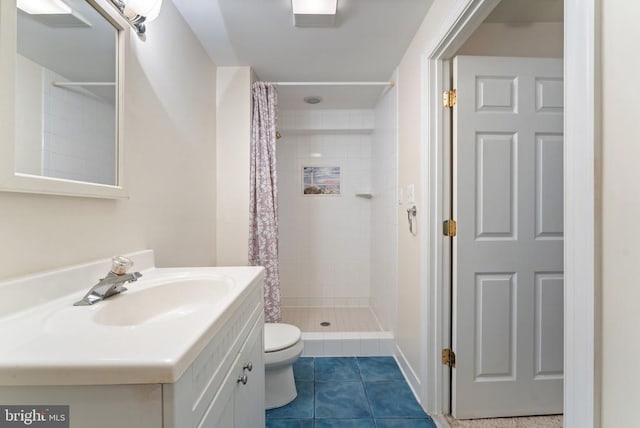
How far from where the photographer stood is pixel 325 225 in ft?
10.2

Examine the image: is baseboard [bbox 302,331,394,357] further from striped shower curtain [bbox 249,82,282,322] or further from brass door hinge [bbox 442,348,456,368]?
brass door hinge [bbox 442,348,456,368]

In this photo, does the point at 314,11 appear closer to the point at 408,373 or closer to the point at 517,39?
the point at 517,39

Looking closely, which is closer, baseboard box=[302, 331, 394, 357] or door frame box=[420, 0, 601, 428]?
door frame box=[420, 0, 601, 428]

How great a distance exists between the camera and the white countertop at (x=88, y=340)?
0.43 meters

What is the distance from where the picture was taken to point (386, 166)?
7.94 ft


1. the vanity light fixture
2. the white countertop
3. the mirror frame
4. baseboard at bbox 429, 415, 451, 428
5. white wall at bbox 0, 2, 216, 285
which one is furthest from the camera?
baseboard at bbox 429, 415, 451, 428

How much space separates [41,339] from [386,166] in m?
2.29

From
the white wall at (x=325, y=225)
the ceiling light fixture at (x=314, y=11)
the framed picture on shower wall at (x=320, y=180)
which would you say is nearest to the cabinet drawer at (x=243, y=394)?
the ceiling light fixture at (x=314, y=11)

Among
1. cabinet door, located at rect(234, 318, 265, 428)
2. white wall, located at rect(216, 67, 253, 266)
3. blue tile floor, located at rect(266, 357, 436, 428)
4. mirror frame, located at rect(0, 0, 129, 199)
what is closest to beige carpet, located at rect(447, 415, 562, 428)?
blue tile floor, located at rect(266, 357, 436, 428)

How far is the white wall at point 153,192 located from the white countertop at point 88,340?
0.37ft

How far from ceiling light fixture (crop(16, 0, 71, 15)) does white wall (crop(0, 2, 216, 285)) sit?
0.25 meters

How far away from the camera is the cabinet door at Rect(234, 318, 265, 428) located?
0.84 m

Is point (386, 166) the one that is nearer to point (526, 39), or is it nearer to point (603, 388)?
point (526, 39)

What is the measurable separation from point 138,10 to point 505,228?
1902 millimetres
